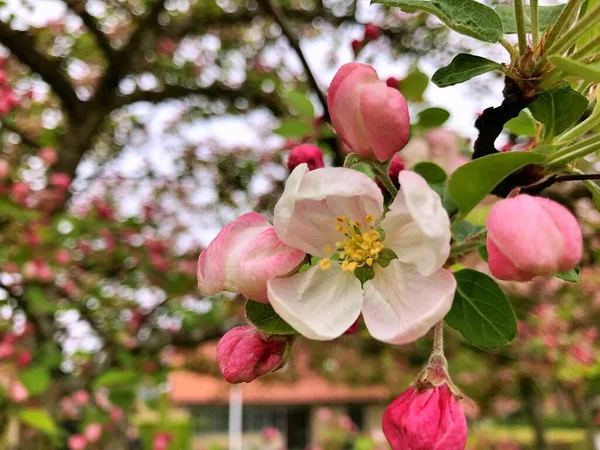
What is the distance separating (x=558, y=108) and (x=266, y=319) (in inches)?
16.1

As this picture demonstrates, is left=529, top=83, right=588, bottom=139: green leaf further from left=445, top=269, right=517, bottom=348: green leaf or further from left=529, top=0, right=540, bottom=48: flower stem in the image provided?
left=445, top=269, right=517, bottom=348: green leaf

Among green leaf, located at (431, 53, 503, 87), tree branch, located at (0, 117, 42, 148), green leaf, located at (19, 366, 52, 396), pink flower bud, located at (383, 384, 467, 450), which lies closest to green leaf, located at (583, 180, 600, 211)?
green leaf, located at (431, 53, 503, 87)

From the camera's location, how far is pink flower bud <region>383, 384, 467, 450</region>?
57 cm

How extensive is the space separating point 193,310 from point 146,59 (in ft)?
6.89

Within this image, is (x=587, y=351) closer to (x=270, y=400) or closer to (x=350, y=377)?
(x=350, y=377)

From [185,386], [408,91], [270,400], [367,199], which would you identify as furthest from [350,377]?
[185,386]

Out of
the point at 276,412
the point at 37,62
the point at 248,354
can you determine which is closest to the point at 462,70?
the point at 248,354

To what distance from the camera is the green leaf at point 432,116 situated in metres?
1.19

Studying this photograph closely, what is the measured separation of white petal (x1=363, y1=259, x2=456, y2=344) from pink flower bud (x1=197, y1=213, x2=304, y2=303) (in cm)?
9

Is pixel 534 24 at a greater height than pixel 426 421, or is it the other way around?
pixel 534 24

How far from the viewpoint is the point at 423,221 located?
0.53 metres

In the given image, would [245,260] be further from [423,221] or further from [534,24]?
[534,24]

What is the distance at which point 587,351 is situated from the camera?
494 cm

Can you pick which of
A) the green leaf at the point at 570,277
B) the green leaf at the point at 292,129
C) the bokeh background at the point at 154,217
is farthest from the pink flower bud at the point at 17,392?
the green leaf at the point at 570,277
